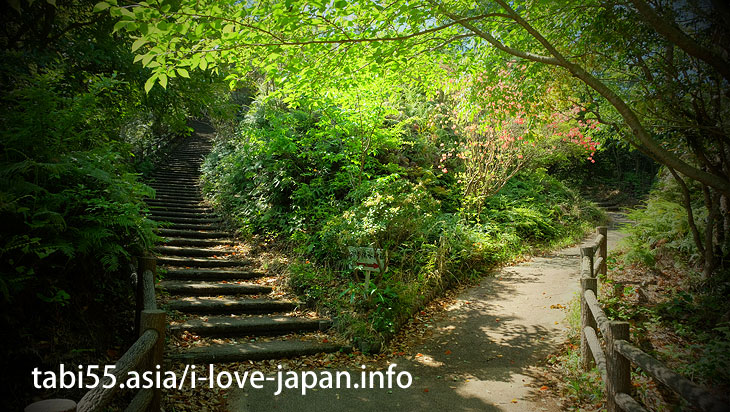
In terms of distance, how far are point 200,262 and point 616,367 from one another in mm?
7159

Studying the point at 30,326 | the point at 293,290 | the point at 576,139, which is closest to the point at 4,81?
the point at 30,326

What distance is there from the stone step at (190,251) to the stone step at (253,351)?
11.6 ft

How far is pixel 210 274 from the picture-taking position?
7105 mm

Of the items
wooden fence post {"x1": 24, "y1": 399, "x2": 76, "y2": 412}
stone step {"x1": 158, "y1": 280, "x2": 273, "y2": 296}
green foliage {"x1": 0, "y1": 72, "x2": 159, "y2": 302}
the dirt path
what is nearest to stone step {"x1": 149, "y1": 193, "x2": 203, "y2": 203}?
stone step {"x1": 158, "y1": 280, "x2": 273, "y2": 296}

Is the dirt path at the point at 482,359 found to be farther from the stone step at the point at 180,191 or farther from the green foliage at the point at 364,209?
the stone step at the point at 180,191

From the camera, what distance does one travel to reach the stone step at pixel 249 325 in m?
5.33

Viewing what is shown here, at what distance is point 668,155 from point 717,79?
5.66 feet

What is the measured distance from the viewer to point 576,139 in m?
11.5

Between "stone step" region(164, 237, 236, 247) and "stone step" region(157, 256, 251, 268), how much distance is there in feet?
2.92

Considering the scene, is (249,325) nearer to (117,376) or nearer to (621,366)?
(117,376)

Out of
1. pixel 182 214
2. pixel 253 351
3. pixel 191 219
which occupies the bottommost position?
pixel 253 351

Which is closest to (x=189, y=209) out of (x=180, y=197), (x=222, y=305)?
(x=180, y=197)

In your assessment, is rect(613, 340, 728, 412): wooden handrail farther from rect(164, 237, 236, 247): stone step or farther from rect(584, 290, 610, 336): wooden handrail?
rect(164, 237, 236, 247): stone step

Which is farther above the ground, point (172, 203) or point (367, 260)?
point (172, 203)
